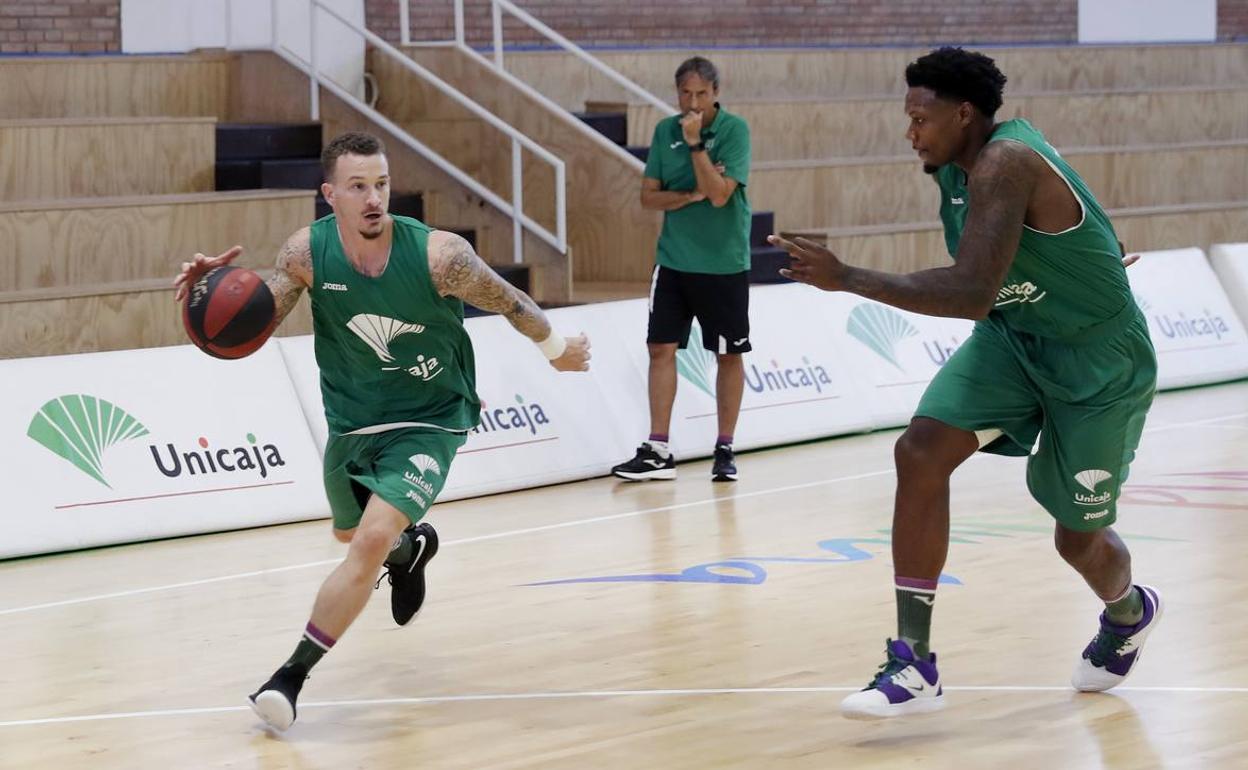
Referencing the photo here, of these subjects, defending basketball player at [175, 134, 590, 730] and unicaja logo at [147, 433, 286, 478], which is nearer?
defending basketball player at [175, 134, 590, 730]

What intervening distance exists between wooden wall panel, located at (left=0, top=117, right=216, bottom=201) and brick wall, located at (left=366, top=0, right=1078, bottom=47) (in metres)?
2.74

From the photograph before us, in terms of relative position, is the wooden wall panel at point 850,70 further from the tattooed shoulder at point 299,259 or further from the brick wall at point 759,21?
the tattooed shoulder at point 299,259

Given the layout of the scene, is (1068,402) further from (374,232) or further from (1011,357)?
(374,232)

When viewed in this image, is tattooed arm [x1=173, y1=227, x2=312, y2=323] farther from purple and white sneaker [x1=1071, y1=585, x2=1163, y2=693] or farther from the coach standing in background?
the coach standing in background

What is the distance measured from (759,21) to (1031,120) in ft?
7.58

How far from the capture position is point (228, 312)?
4988 mm

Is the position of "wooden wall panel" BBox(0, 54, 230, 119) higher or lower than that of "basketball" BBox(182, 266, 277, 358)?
higher

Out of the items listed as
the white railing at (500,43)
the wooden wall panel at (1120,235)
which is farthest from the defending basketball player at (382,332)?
the white railing at (500,43)

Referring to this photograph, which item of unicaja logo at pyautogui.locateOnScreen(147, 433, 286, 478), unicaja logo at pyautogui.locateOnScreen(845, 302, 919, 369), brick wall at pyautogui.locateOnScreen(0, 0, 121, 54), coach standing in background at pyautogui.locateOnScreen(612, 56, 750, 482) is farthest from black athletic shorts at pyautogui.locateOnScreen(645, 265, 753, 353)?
brick wall at pyautogui.locateOnScreen(0, 0, 121, 54)

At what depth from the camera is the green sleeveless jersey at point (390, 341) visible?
5098 millimetres

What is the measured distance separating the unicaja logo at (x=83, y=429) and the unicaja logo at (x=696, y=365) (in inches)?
109

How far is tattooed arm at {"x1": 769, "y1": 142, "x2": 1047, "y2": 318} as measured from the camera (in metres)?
4.32

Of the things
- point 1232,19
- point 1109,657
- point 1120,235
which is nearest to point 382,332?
point 1109,657

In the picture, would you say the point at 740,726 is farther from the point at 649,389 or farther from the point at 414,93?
the point at 414,93
